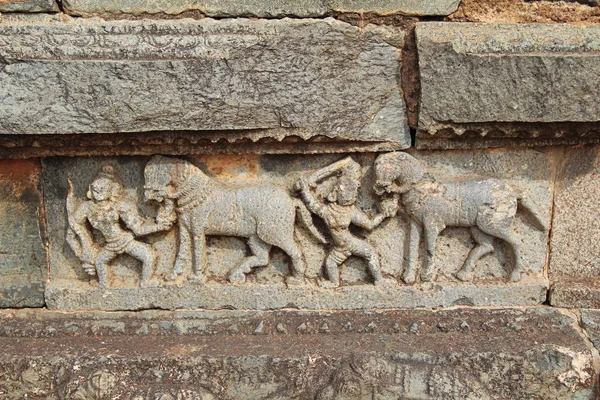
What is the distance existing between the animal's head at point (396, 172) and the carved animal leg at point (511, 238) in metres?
0.39

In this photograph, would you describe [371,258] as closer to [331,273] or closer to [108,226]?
[331,273]

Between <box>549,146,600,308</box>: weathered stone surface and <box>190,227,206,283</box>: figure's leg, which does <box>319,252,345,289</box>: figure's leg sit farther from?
<box>549,146,600,308</box>: weathered stone surface

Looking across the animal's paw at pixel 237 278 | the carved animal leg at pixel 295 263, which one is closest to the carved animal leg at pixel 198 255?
the animal's paw at pixel 237 278

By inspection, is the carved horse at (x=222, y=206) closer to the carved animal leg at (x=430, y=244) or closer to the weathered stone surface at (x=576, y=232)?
the carved animal leg at (x=430, y=244)

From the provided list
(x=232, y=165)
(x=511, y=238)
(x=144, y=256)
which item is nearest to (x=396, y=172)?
(x=511, y=238)

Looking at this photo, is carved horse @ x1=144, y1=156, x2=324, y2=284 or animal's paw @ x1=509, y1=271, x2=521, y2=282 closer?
carved horse @ x1=144, y1=156, x2=324, y2=284

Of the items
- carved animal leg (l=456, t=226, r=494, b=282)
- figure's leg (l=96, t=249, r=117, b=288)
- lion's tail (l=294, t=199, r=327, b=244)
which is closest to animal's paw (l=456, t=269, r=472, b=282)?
carved animal leg (l=456, t=226, r=494, b=282)

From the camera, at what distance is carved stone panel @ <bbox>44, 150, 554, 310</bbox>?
8.86ft

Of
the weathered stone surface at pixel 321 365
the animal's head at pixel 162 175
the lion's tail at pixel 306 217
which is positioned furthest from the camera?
the lion's tail at pixel 306 217

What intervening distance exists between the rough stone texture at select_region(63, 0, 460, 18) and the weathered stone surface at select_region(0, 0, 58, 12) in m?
0.06

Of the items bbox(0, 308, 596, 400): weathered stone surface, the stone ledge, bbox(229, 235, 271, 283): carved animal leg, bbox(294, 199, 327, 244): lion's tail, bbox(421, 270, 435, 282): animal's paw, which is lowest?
bbox(0, 308, 596, 400): weathered stone surface

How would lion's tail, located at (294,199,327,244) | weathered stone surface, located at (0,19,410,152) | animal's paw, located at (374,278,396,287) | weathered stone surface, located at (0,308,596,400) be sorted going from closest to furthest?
1. weathered stone surface, located at (0,19,410,152)
2. weathered stone surface, located at (0,308,596,400)
3. lion's tail, located at (294,199,327,244)
4. animal's paw, located at (374,278,396,287)

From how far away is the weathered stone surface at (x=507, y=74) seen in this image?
234cm

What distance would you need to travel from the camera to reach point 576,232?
9.31 feet
